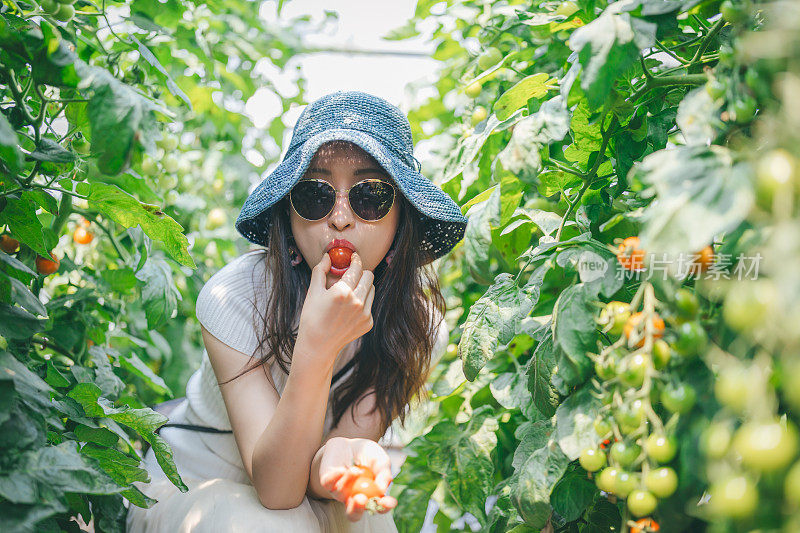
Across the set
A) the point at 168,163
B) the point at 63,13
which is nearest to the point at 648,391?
the point at 63,13

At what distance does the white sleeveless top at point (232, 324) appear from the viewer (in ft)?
3.94

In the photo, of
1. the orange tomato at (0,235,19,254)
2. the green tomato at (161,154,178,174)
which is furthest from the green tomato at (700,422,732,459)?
the green tomato at (161,154,178,174)

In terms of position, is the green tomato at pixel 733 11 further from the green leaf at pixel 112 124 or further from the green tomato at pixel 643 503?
the green leaf at pixel 112 124

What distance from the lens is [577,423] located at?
26.9 inches

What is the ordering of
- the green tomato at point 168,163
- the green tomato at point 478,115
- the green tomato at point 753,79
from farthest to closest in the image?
the green tomato at point 168,163 → the green tomato at point 478,115 → the green tomato at point 753,79

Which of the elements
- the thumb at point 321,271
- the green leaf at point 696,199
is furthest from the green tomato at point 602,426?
the thumb at point 321,271

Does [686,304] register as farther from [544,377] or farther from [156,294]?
[156,294]

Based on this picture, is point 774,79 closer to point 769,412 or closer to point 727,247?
point 727,247

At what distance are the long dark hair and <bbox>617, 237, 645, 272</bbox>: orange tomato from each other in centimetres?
63

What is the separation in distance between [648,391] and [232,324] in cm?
86

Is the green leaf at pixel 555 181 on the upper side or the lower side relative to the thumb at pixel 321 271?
upper

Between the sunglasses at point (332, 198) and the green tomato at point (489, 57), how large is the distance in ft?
1.43

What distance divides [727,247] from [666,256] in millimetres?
52

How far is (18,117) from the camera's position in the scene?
0.89 metres
